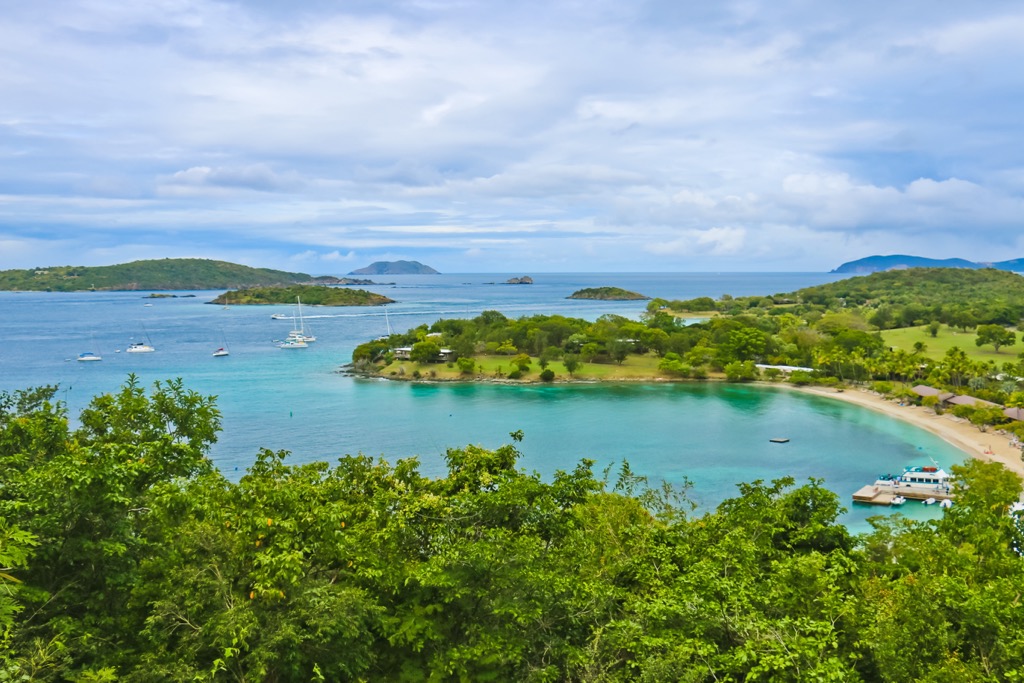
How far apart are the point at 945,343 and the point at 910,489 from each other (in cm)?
4491

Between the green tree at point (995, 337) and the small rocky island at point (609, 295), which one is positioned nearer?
the green tree at point (995, 337)

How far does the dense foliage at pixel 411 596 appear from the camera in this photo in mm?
6531

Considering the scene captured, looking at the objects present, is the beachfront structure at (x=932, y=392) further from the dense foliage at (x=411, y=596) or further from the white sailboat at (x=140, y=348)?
the white sailboat at (x=140, y=348)

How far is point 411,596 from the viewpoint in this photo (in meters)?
7.75

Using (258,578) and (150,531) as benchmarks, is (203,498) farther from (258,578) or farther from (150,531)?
(258,578)

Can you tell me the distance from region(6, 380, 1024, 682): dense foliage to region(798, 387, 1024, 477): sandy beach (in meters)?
23.2

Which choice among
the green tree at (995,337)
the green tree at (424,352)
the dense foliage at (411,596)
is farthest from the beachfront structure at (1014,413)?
the green tree at (424,352)

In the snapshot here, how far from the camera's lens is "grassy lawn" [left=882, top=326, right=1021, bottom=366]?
55.7 meters

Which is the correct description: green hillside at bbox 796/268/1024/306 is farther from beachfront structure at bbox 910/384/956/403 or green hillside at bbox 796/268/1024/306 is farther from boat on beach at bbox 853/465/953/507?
boat on beach at bbox 853/465/953/507

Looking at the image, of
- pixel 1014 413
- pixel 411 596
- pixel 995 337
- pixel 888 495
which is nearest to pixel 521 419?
pixel 888 495

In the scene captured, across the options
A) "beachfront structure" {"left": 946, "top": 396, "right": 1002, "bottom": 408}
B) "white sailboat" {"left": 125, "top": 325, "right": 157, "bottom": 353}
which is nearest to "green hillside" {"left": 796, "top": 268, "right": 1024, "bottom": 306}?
"beachfront structure" {"left": 946, "top": 396, "right": 1002, "bottom": 408}

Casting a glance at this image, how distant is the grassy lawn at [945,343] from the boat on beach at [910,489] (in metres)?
31.1

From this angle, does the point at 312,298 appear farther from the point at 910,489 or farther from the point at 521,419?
the point at 910,489

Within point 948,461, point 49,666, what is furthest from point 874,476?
point 49,666
